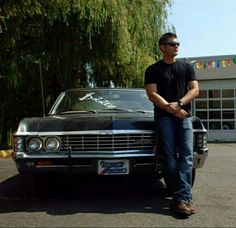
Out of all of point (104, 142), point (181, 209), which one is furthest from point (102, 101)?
point (181, 209)

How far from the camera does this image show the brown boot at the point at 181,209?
5.42 metres

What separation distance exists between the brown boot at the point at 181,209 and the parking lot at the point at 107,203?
0.25ft

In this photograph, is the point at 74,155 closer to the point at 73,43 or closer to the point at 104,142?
the point at 104,142

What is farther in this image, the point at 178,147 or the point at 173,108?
the point at 178,147

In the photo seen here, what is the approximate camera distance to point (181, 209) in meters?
5.45

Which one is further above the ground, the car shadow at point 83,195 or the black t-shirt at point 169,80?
the black t-shirt at point 169,80

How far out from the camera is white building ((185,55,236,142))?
2608 centimetres

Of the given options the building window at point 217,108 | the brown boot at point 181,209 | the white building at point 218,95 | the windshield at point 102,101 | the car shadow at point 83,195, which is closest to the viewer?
the brown boot at point 181,209

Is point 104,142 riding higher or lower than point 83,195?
higher

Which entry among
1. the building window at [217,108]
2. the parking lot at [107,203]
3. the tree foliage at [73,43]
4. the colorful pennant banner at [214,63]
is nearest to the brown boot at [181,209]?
the parking lot at [107,203]

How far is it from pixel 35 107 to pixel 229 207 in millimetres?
12953

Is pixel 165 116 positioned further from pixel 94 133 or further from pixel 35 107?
pixel 35 107

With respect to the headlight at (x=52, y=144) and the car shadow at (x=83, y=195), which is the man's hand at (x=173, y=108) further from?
the headlight at (x=52, y=144)

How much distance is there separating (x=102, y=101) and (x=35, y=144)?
188 cm
